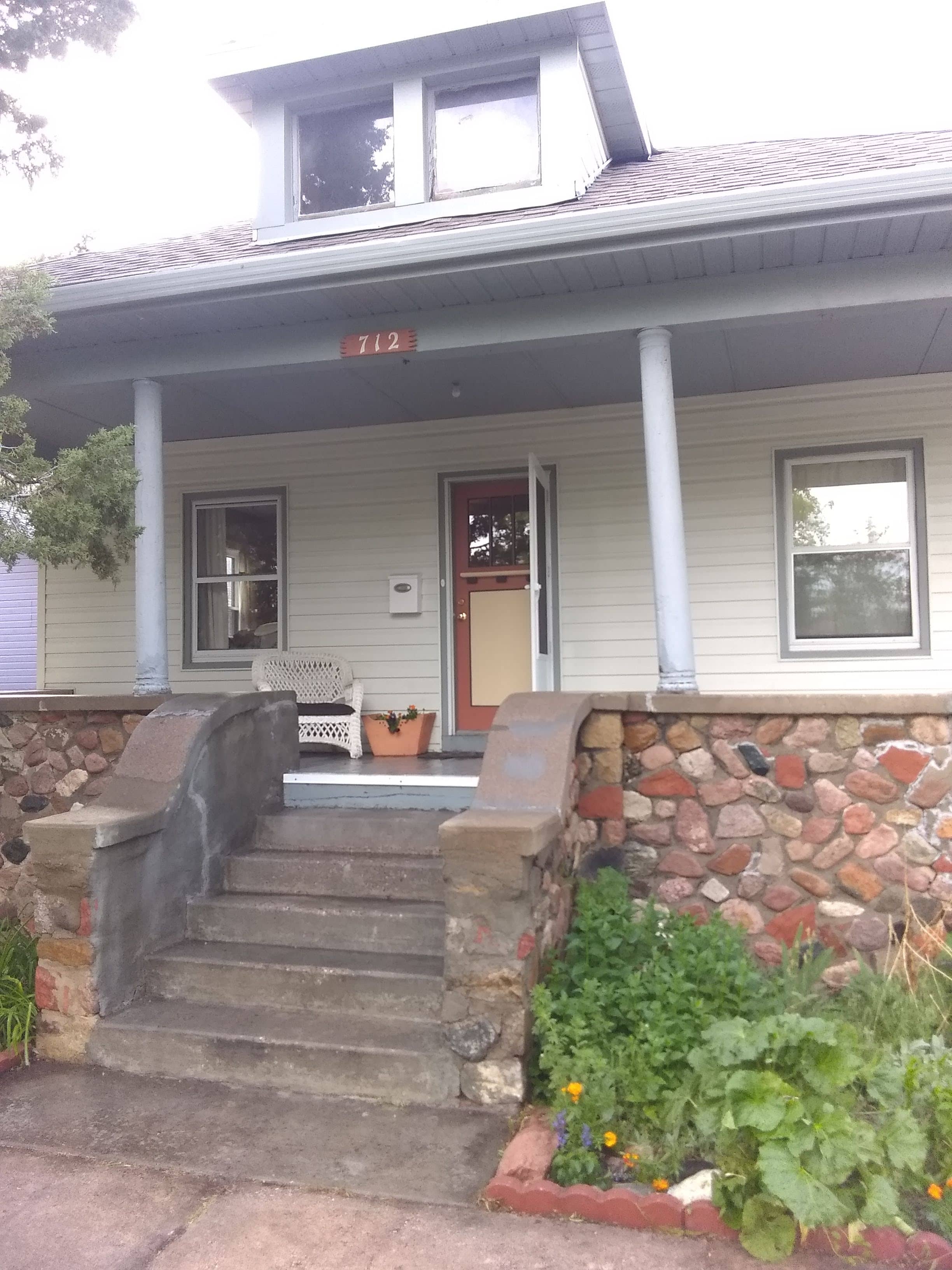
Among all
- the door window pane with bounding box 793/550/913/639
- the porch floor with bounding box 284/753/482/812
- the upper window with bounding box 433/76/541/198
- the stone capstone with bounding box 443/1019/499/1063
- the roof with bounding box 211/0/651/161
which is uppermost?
the roof with bounding box 211/0/651/161

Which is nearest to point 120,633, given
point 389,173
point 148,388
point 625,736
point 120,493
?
point 148,388

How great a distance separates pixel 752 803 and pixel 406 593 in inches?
135

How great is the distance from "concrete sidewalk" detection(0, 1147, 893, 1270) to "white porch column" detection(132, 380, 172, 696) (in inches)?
116

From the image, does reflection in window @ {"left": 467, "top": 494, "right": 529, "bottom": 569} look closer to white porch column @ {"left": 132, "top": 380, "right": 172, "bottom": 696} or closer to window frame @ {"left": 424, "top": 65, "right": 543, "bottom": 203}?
window frame @ {"left": 424, "top": 65, "right": 543, "bottom": 203}

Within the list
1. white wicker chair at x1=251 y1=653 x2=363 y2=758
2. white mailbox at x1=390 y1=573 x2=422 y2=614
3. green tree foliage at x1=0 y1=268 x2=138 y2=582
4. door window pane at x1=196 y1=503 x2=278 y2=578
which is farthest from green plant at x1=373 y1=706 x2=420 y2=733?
green tree foliage at x1=0 y1=268 x2=138 y2=582

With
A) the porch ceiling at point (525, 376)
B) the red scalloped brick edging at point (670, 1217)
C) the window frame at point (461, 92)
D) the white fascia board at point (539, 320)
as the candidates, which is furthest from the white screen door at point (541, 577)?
the red scalloped brick edging at point (670, 1217)

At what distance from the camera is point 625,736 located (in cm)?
442

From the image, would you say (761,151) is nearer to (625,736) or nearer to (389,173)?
(389,173)

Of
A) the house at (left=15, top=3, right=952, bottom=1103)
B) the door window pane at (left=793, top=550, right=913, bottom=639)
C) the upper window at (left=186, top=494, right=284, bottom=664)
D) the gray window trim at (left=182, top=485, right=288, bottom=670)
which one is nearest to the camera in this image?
the house at (left=15, top=3, right=952, bottom=1103)

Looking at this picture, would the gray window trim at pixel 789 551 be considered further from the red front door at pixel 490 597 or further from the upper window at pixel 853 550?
the red front door at pixel 490 597

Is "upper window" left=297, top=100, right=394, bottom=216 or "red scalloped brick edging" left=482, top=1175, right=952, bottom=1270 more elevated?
"upper window" left=297, top=100, right=394, bottom=216

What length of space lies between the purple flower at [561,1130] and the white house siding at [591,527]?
13.0 feet

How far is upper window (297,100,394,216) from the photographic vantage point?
6562 mm

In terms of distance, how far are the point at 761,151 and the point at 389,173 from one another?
8.00 feet
